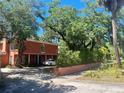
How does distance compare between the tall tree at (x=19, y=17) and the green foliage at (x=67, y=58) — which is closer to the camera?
the green foliage at (x=67, y=58)

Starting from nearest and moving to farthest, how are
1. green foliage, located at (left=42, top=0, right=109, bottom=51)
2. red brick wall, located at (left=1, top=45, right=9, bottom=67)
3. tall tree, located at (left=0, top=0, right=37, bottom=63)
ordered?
1. tall tree, located at (left=0, top=0, right=37, bottom=63)
2. green foliage, located at (left=42, top=0, right=109, bottom=51)
3. red brick wall, located at (left=1, top=45, right=9, bottom=67)

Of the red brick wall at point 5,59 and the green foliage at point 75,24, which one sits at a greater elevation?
the green foliage at point 75,24

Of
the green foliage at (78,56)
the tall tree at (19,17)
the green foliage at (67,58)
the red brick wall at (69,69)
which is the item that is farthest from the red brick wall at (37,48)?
the green foliage at (67,58)

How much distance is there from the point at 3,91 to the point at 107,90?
7.44m

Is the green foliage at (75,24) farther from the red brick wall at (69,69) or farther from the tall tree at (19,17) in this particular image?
the red brick wall at (69,69)

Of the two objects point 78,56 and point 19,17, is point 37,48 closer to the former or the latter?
point 78,56

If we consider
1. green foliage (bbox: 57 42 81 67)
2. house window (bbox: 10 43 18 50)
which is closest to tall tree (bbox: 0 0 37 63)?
green foliage (bbox: 57 42 81 67)

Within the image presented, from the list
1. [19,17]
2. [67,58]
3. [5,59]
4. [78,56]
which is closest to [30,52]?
[5,59]

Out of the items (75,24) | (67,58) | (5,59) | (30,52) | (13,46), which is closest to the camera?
(67,58)

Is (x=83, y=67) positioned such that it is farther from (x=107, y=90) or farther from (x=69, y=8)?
(x=107, y=90)

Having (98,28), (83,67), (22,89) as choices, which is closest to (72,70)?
(83,67)

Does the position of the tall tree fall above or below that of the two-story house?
above

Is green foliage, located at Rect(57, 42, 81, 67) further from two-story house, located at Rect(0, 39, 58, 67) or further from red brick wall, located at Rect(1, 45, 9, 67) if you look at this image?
red brick wall, located at Rect(1, 45, 9, 67)

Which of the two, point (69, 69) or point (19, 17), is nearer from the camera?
point (69, 69)
